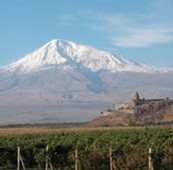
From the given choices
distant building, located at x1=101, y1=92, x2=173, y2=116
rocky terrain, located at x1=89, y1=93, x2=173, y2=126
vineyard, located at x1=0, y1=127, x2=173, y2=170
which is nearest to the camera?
vineyard, located at x1=0, y1=127, x2=173, y2=170

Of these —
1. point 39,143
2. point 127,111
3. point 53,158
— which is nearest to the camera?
point 53,158

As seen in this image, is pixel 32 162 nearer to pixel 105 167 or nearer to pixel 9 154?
pixel 9 154

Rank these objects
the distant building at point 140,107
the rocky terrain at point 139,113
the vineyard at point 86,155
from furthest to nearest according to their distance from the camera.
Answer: the distant building at point 140,107
the rocky terrain at point 139,113
the vineyard at point 86,155

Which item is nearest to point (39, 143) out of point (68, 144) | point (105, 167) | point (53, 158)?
point (68, 144)

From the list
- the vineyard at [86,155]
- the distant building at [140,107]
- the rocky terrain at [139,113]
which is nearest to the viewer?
the vineyard at [86,155]

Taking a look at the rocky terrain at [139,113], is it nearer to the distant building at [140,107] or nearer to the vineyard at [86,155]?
the distant building at [140,107]

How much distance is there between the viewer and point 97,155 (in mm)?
35094

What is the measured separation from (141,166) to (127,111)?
88.4m

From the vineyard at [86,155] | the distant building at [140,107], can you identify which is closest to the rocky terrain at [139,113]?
the distant building at [140,107]

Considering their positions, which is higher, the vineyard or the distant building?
the distant building

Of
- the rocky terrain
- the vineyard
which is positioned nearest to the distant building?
the rocky terrain

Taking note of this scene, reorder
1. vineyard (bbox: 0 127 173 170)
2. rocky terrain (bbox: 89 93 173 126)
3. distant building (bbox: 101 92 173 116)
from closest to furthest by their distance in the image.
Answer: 1. vineyard (bbox: 0 127 173 170)
2. rocky terrain (bbox: 89 93 173 126)
3. distant building (bbox: 101 92 173 116)

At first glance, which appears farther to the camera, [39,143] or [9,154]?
[39,143]

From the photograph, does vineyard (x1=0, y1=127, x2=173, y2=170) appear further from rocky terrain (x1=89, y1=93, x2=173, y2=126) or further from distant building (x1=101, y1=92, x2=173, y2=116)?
distant building (x1=101, y1=92, x2=173, y2=116)
